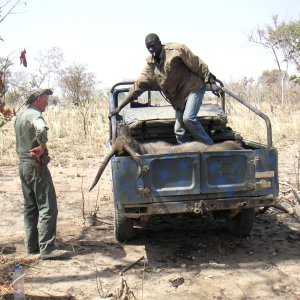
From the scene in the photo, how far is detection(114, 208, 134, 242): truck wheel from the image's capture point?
4.70m

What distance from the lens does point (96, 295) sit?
12.1 feet

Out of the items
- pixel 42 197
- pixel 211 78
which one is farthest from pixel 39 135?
pixel 211 78

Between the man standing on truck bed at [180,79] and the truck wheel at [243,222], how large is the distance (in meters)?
0.88

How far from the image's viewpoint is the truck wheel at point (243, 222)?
194 inches

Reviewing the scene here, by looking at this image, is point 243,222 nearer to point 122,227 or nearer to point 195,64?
point 122,227

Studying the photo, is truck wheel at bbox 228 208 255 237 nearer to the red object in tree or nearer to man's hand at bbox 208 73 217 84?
man's hand at bbox 208 73 217 84

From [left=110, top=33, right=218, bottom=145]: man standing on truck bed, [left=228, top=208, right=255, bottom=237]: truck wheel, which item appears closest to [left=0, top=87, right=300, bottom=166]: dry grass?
[left=110, top=33, right=218, bottom=145]: man standing on truck bed

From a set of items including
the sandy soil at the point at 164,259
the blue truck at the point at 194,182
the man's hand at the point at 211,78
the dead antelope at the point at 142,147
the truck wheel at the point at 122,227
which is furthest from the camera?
the man's hand at the point at 211,78

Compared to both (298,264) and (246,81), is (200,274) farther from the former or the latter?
(246,81)

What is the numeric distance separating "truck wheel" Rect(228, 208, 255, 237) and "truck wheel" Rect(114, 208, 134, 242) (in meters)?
1.18

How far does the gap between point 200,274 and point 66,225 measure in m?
2.26

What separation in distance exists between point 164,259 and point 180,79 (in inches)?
80.9

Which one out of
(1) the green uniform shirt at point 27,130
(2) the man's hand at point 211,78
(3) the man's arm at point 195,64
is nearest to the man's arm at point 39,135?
(1) the green uniform shirt at point 27,130

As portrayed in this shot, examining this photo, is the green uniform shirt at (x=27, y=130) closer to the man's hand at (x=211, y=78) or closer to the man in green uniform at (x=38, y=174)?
the man in green uniform at (x=38, y=174)
